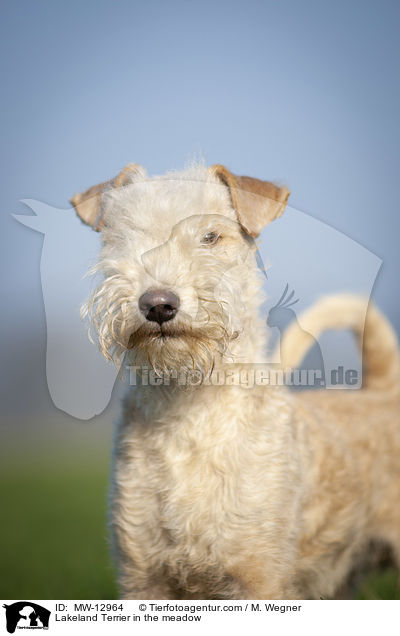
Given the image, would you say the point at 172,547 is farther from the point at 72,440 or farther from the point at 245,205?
the point at 72,440

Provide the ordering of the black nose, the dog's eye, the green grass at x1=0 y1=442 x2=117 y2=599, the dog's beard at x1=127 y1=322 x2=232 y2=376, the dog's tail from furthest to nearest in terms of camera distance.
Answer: the green grass at x1=0 y1=442 x2=117 y2=599
the dog's tail
the dog's eye
the dog's beard at x1=127 y1=322 x2=232 y2=376
the black nose

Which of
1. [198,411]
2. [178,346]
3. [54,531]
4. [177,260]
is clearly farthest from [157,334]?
[54,531]

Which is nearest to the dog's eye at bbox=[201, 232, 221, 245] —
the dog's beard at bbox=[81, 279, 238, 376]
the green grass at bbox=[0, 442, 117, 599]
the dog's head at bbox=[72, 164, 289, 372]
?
the dog's head at bbox=[72, 164, 289, 372]

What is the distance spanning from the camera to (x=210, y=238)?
9.87 ft

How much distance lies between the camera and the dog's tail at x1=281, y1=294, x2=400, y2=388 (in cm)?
448

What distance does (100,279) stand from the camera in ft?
9.63

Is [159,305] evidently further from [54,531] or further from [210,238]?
[54,531]

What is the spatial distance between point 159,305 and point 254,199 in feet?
3.10
